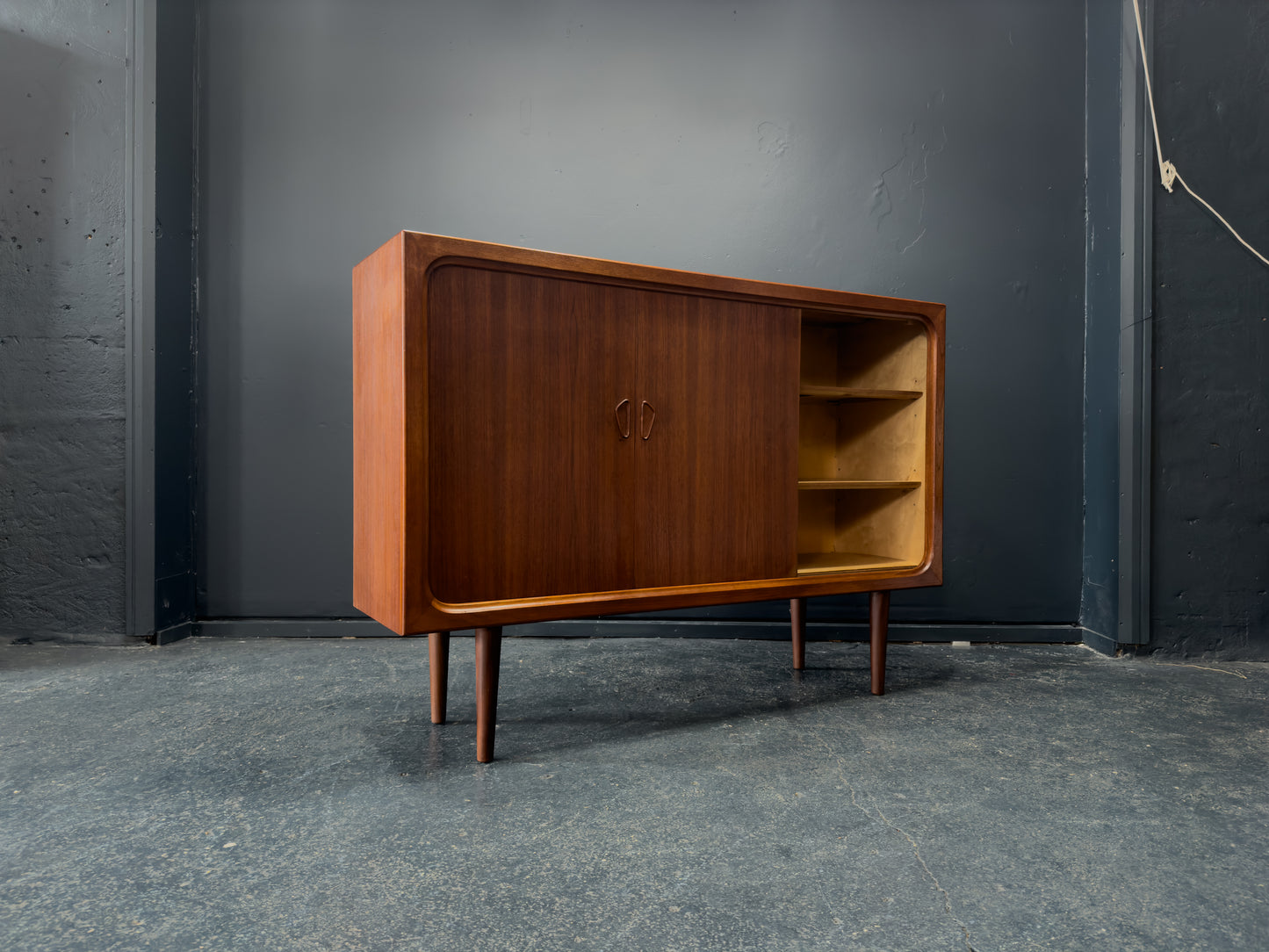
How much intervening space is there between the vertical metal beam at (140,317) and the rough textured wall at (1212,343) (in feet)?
11.0

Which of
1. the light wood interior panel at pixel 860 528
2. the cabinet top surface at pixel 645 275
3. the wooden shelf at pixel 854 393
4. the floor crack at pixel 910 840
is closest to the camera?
the floor crack at pixel 910 840

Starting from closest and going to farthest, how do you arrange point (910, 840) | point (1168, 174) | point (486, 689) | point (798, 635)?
point (910, 840), point (486, 689), point (798, 635), point (1168, 174)

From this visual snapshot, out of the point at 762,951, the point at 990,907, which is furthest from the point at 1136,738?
the point at 762,951

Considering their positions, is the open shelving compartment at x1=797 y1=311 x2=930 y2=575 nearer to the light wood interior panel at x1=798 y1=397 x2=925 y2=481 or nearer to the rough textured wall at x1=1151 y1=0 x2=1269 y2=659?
the light wood interior panel at x1=798 y1=397 x2=925 y2=481

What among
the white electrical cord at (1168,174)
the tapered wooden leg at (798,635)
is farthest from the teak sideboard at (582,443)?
the white electrical cord at (1168,174)

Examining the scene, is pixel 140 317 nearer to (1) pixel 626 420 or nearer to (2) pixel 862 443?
(1) pixel 626 420

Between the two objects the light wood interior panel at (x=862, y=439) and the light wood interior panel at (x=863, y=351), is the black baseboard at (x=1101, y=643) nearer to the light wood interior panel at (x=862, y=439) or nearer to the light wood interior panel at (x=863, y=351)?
the light wood interior panel at (x=862, y=439)

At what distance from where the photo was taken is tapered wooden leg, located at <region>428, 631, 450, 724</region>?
165cm

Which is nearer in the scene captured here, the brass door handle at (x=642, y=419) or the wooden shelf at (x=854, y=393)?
the brass door handle at (x=642, y=419)

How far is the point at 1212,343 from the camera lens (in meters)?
2.29

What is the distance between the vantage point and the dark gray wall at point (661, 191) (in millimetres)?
2502

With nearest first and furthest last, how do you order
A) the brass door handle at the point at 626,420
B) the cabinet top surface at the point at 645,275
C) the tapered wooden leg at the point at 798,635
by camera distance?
the cabinet top surface at the point at 645,275
the brass door handle at the point at 626,420
the tapered wooden leg at the point at 798,635

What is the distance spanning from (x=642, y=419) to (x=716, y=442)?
208mm

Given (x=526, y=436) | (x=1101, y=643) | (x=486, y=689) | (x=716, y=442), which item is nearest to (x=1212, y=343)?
(x=1101, y=643)
